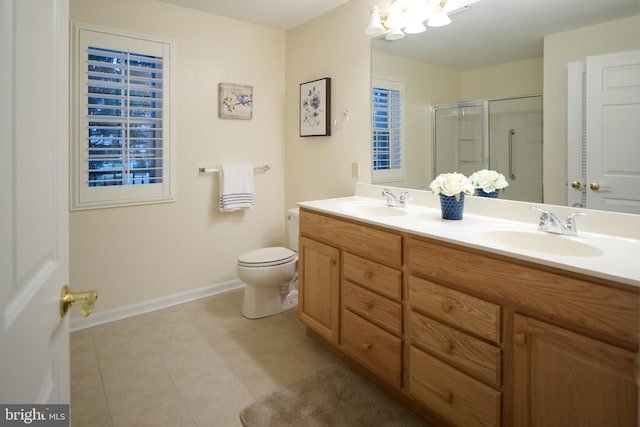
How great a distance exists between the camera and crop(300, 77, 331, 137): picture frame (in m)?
2.96

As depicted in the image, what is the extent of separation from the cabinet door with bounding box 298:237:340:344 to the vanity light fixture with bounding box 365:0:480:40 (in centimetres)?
140

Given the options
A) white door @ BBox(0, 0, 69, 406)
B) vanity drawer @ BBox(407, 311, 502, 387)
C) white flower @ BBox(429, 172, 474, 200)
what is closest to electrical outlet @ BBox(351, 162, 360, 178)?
white flower @ BBox(429, 172, 474, 200)

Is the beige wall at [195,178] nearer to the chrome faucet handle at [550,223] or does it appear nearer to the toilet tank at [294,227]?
the toilet tank at [294,227]

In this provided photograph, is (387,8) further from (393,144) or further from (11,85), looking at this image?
(11,85)

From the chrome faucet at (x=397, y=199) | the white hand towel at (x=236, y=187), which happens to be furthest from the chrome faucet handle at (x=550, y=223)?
the white hand towel at (x=236, y=187)

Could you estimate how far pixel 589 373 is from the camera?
112 cm

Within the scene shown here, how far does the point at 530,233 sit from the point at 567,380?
2.11 feet

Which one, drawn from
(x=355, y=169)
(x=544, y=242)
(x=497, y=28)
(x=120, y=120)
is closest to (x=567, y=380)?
(x=544, y=242)

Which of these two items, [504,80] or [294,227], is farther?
[294,227]

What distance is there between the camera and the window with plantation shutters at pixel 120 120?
2521 mm

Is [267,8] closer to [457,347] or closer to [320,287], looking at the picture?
[320,287]

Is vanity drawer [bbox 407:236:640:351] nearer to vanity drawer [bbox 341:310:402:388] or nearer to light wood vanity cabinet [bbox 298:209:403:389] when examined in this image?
light wood vanity cabinet [bbox 298:209:403:389]

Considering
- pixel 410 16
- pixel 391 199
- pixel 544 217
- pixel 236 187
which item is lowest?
pixel 544 217

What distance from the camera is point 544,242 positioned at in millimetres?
1591
